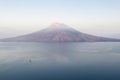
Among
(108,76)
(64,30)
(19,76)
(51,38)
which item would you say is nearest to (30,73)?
(19,76)

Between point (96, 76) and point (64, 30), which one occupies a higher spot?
point (64, 30)

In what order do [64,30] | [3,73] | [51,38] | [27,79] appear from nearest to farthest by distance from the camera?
[27,79] → [3,73] → [51,38] → [64,30]

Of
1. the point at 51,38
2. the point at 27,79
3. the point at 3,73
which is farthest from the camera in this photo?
the point at 51,38

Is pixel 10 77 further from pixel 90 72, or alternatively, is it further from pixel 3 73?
pixel 90 72

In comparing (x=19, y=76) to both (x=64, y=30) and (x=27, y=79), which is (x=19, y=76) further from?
(x=64, y=30)

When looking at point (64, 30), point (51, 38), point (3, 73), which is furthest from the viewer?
point (64, 30)

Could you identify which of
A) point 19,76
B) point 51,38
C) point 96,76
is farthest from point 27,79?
point 51,38

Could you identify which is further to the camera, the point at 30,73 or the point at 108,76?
the point at 30,73

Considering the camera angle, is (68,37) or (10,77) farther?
(68,37)

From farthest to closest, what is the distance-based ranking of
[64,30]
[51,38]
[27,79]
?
1. [64,30]
2. [51,38]
3. [27,79]
